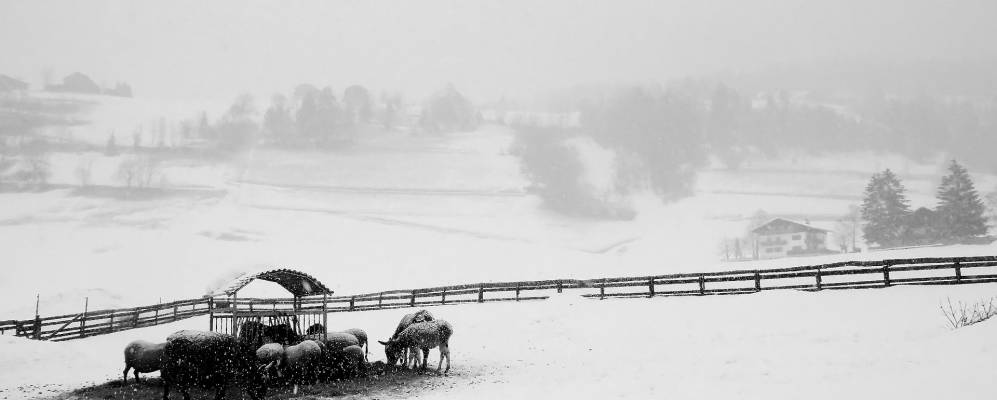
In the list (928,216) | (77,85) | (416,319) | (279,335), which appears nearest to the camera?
(279,335)

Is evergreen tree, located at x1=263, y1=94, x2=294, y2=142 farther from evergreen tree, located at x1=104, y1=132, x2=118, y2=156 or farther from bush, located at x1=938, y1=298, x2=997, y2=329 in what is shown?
bush, located at x1=938, y1=298, x2=997, y2=329

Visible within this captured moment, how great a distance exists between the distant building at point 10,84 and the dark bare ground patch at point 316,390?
153291mm

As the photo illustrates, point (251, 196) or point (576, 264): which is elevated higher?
Result: point (251, 196)

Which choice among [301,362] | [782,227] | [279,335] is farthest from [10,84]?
[782,227]

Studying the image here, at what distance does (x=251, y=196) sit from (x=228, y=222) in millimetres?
10630

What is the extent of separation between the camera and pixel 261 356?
1195 cm

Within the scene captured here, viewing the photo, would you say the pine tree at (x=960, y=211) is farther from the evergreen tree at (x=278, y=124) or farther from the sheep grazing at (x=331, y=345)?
the evergreen tree at (x=278, y=124)

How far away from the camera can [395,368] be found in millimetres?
14617

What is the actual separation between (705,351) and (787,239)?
6863 centimetres

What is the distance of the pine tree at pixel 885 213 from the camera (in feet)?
198

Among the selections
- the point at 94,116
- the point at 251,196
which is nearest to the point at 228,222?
the point at 251,196

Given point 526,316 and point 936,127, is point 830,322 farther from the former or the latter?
point 936,127

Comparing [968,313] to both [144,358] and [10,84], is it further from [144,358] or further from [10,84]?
[10,84]

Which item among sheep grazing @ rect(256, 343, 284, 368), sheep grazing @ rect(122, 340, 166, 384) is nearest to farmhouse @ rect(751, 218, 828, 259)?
sheep grazing @ rect(256, 343, 284, 368)
